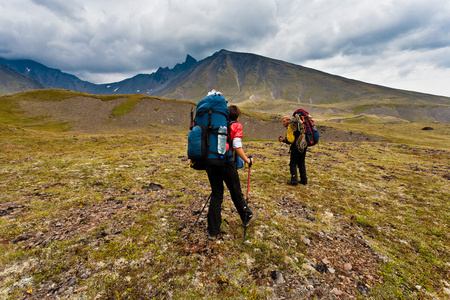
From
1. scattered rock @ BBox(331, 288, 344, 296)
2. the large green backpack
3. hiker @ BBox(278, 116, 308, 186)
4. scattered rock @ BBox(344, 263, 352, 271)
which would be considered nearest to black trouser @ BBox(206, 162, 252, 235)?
the large green backpack

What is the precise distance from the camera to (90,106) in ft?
228

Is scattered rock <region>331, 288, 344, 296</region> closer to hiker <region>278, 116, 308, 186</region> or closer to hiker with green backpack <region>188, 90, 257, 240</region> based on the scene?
hiker with green backpack <region>188, 90, 257, 240</region>

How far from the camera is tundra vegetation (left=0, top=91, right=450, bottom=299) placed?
4.27 meters

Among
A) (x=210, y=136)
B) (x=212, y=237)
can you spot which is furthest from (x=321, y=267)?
(x=210, y=136)

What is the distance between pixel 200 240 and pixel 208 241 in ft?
0.83

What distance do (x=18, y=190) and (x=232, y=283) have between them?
1106 cm

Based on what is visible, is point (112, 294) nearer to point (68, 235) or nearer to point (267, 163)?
point (68, 235)

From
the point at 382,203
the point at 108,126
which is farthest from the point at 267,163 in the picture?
the point at 108,126

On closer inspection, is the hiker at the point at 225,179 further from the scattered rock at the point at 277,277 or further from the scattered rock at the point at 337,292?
the scattered rock at the point at 337,292

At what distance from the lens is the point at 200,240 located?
5.71 m

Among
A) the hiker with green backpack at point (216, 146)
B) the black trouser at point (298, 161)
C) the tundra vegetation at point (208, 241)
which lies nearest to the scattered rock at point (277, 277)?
the tundra vegetation at point (208, 241)

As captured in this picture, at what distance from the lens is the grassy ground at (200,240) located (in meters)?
4.27

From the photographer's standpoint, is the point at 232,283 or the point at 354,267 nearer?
the point at 232,283

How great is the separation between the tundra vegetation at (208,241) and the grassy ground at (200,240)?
32 mm
